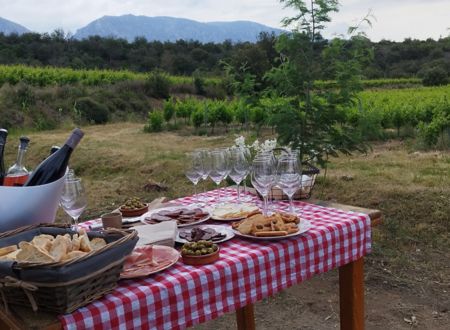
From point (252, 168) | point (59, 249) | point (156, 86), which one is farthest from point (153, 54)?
point (59, 249)

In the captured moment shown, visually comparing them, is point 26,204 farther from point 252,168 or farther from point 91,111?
point 91,111

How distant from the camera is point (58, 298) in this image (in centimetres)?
129

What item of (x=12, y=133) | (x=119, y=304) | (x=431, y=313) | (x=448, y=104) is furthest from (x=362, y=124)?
(x=12, y=133)

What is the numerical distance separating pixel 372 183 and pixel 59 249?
5.66m

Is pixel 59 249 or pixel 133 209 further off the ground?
pixel 59 249

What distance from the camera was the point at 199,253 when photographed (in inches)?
65.0

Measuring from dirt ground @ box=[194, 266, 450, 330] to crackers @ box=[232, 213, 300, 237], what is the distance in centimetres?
173

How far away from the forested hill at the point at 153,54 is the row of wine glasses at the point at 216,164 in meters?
29.2

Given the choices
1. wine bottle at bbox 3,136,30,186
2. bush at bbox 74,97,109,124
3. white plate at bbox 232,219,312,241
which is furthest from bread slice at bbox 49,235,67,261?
bush at bbox 74,97,109,124

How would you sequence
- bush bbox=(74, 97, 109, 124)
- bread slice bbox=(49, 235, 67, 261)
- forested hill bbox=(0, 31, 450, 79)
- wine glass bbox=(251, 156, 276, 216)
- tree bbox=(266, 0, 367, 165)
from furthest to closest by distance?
forested hill bbox=(0, 31, 450, 79) < bush bbox=(74, 97, 109, 124) < tree bbox=(266, 0, 367, 165) < wine glass bbox=(251, 156, 276, 216) < bread slice bbox=(49, 235, 67, 261)

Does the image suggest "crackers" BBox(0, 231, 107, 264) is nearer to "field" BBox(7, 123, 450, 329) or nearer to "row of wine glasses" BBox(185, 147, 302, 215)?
"row of wine glasses" BBox(185, 147, 302, 215)

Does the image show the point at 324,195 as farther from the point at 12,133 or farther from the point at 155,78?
the point at 155,78

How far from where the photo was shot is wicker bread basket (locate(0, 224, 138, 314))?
49.2 inches

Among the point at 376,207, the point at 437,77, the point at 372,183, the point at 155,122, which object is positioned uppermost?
the point at 437,77
